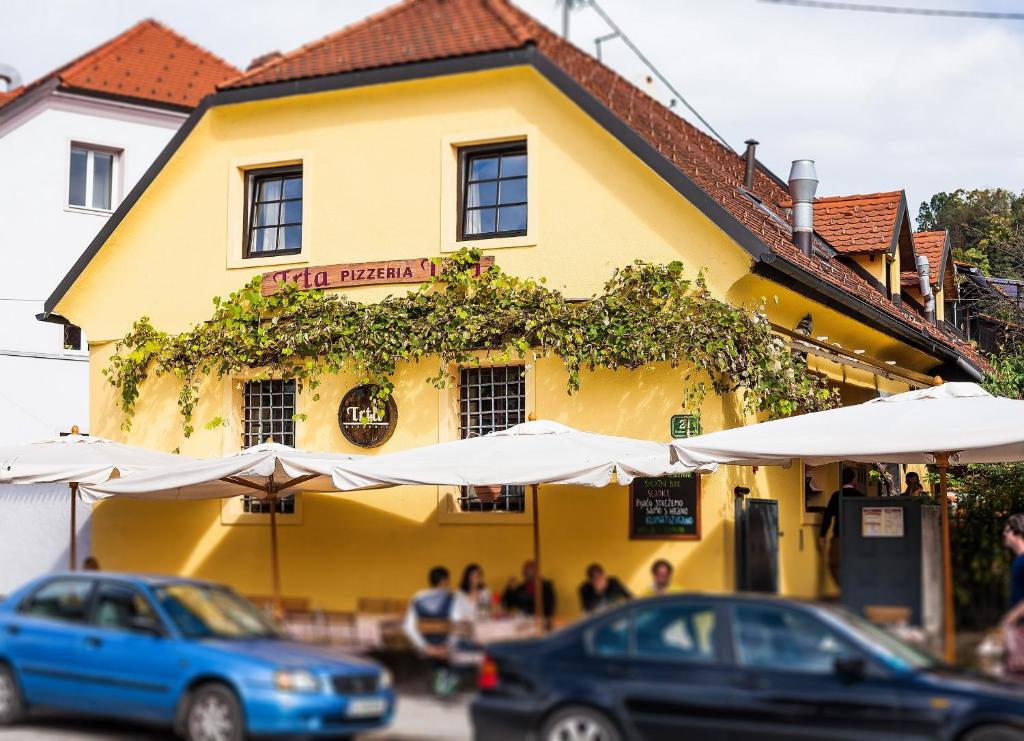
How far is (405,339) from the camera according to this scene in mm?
17156

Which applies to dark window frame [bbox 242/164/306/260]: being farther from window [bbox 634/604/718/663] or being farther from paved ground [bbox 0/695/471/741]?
window [bbox 634/604/718/663]

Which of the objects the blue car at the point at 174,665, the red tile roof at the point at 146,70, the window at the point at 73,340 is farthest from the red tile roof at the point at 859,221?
the window at the point at 73,340

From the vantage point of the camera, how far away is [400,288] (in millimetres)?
17750

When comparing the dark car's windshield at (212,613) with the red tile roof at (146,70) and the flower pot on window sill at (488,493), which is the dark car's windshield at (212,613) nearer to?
the flower pot on window sill at (488,493)

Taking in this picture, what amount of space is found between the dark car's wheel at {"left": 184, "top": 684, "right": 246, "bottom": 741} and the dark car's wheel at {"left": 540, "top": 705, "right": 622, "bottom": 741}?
233 centimetres

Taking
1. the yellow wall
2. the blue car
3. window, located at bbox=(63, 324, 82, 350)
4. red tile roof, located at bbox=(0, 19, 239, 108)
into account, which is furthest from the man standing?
window, located at bbox=(63, 324, 82, 350)

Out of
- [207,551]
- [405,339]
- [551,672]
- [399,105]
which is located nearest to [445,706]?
[551,672]

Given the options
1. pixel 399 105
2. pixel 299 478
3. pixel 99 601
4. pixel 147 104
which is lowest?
pixel 99 601

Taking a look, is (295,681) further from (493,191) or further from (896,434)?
(493,191)

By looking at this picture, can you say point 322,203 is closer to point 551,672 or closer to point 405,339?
point 405,339

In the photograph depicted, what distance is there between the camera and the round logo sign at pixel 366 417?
688 inches

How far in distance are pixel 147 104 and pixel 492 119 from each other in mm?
15772

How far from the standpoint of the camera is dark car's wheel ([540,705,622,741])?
31.7 feet

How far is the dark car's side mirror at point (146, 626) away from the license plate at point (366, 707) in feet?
5.17
